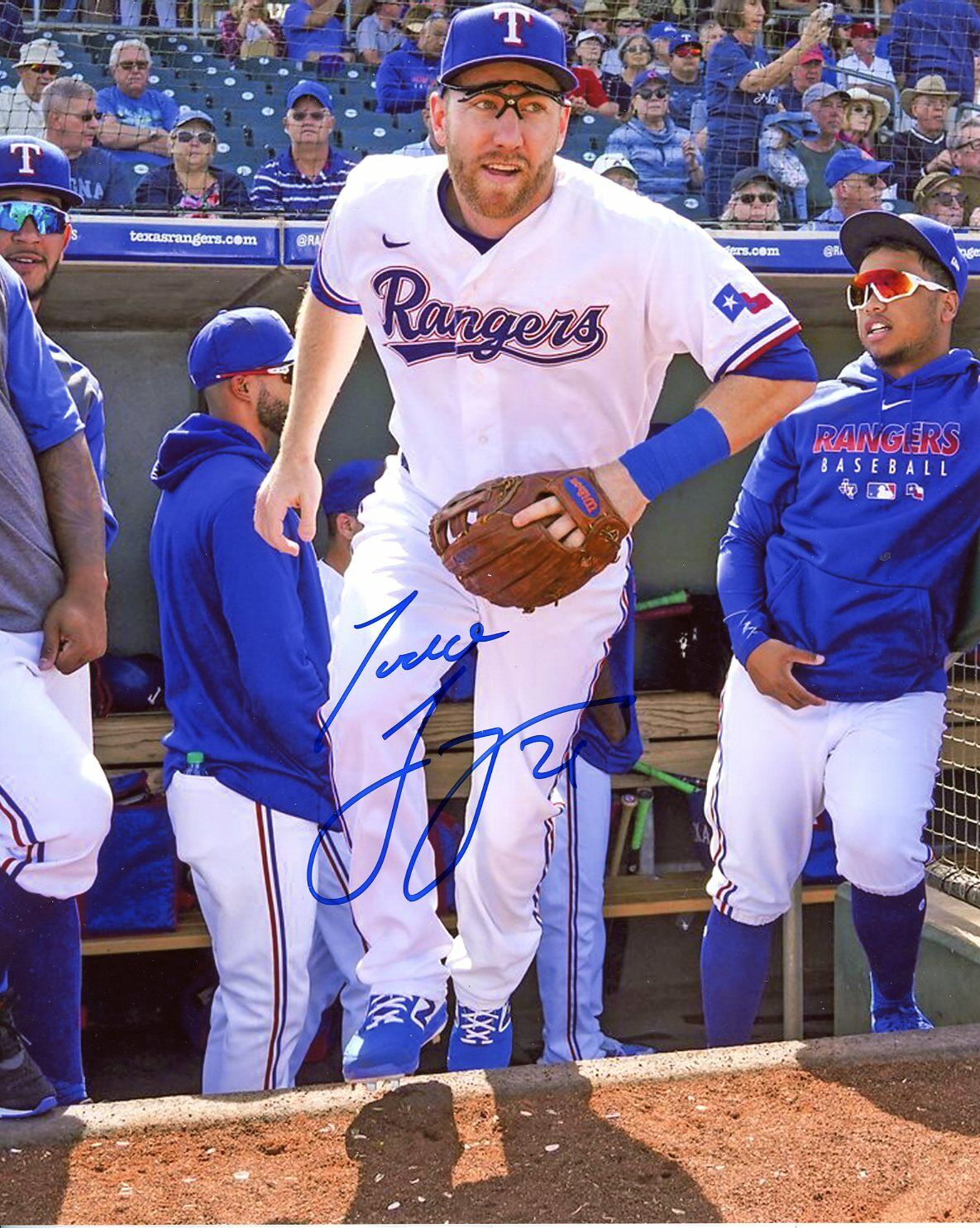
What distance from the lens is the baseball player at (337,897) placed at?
337 centimetres

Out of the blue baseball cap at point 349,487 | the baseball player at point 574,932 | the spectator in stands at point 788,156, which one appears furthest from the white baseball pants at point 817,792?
the spectator in stands at point 788,156

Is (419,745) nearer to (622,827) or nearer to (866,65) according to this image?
(622,827)

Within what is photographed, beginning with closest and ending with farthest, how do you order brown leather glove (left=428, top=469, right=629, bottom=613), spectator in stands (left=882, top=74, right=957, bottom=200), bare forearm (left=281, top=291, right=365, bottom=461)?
brown leather glove (left=428, top=469, right=629, bottom=613) → bare forearm (left=281, top=291, right=365, bottom=461) → spectator in stands (left=882, top=74, right=957, bottom=200)

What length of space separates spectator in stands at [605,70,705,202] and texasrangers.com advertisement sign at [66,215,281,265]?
104 inches

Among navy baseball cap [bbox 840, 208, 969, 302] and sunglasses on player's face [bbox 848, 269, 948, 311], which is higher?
navy baseball cap [bbox 840, 208, 969, 302]

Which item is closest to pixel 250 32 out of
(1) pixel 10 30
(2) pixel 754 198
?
(1) pixel 10 30

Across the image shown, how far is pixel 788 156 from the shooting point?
268 inches

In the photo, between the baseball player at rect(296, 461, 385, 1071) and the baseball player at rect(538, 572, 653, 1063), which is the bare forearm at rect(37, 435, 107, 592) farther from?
the baseball player at rect(538, 572, 653, 1063)

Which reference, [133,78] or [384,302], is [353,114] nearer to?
[133,78]

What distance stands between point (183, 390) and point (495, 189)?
3.17 metres

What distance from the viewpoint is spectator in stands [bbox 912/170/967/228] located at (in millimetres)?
6438

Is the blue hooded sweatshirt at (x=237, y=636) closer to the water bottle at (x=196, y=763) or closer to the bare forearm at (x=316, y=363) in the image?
the water bottle at (x=196, y=763)

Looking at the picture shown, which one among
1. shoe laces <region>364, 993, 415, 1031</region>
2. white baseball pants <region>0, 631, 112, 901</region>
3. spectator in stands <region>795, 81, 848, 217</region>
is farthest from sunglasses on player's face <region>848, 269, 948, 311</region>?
spectator in stands <region>795, 81, 848, 217</region>

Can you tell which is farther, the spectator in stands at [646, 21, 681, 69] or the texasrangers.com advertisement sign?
the spectator in stands at [646, 21, 681, 69]
